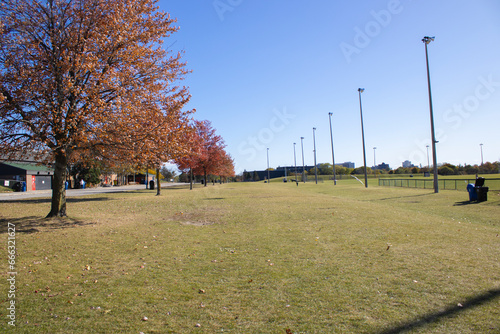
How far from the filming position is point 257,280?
5559 millimetres

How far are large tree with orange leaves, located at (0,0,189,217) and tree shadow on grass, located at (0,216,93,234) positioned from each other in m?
0.71

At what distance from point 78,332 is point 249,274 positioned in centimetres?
295

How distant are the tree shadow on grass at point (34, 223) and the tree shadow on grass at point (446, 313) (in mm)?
10384

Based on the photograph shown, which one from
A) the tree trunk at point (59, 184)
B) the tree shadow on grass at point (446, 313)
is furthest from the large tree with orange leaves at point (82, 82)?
the tree shadow on grass at point (446, 313)

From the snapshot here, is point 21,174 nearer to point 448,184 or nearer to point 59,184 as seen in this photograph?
point 59,184

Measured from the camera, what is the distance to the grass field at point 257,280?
3986 mm

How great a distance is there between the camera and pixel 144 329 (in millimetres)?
3838

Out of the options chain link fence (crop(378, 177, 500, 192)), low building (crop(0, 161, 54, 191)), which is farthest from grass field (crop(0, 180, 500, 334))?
low building (crop(0, 161, 54, 191))

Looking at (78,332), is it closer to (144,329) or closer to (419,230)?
(144,329)

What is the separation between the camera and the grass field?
13.1ft

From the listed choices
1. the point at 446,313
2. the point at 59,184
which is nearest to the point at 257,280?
the point at 446,313

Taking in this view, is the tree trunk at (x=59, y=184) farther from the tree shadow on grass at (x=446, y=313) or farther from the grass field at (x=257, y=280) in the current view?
the tree shadow on grass at (x=446, y=313)

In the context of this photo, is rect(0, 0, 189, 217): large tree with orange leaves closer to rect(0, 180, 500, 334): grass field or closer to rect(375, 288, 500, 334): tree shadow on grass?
rect(0, 180, 500, 334): grass field

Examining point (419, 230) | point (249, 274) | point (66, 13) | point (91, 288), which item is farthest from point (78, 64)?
point (419, 230)
